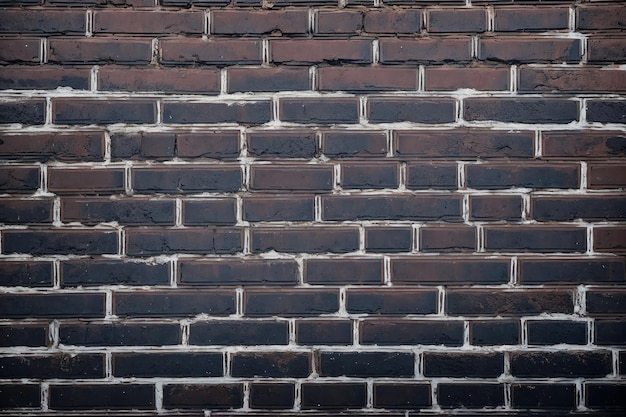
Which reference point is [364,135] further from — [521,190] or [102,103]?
[102,103]

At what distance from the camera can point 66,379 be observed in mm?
1521

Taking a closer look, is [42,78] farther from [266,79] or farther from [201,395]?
[201,395]

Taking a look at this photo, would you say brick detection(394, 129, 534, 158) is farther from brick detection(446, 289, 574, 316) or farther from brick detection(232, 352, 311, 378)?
brick detection(232, 352, 311, 378)

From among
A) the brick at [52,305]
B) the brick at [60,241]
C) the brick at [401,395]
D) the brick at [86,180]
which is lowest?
the brick at [401,395]

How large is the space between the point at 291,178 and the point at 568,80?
0.81 m

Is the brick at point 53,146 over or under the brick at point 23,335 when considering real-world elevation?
over

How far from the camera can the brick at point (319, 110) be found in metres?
1.51

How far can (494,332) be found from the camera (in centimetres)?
152

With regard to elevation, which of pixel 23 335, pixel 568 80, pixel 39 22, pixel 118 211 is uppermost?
pixel 39 22

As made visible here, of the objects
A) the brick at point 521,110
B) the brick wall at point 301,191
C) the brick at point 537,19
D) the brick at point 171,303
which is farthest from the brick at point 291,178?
the brick at point 537,19

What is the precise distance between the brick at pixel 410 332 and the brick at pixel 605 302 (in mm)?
365

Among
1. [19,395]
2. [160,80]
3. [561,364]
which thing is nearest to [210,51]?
[160,80]

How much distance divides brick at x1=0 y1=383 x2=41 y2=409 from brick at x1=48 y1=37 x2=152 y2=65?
910mm

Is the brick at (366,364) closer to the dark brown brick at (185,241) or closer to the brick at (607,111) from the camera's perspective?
the dark brown brick at (185,241)
